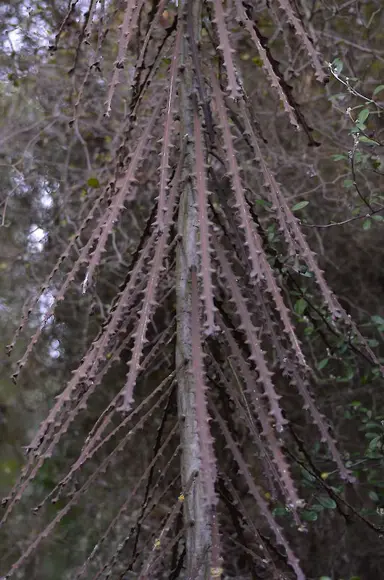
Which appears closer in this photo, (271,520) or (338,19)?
(271,520)

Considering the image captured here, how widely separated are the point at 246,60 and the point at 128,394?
1.94 m

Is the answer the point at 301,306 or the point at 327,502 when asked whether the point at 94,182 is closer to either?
the point at 301,306

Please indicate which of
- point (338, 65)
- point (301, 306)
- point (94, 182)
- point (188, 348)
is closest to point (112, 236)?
point (94, 182)

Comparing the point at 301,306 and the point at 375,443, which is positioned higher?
the point at 301,306

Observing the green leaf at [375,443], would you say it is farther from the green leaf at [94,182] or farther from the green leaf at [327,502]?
the green leaf at [94,182]

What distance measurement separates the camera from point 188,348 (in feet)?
4.05

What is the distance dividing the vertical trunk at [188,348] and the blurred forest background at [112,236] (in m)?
0.99

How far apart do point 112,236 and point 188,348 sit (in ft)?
3.94

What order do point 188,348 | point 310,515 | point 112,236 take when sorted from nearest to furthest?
point 188,348 < point 310,515 < point 112,236

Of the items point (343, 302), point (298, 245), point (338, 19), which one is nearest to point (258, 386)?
point (298, 245)

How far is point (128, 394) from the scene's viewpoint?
0.92 m

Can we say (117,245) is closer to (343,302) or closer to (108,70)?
(108,70)

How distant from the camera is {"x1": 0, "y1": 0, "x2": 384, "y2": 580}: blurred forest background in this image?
2.25 meters

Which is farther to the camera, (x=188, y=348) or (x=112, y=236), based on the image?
(x=112, y=236)
